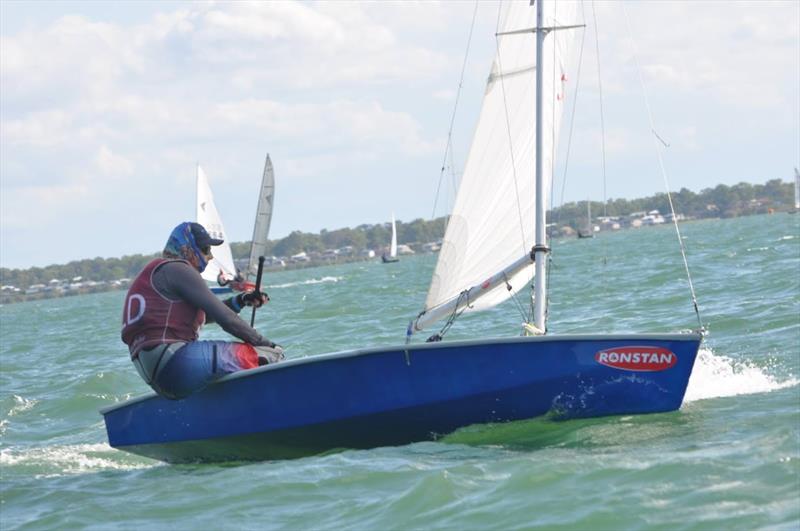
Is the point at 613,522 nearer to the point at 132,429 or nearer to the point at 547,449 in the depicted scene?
the point at 547,449

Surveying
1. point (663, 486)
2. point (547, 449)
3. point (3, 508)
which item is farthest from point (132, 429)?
point (663, 486)

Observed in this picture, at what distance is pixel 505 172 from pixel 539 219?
0.69 m

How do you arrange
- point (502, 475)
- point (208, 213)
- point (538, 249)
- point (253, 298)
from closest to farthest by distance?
point (502, 475) < point (253, 298) < point (538, 249) < point (208, 213)

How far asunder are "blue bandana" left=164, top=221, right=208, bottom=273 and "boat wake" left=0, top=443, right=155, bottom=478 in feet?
5.88

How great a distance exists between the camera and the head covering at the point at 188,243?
339 inches

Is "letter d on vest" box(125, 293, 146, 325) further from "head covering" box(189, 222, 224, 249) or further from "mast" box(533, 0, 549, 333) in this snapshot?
"mast" box(533, 0, 549, 333)

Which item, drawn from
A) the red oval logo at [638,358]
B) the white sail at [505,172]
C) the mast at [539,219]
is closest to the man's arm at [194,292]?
the white sail at [505,172]

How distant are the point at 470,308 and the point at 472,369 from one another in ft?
4.96

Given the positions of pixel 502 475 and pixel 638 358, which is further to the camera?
pixel 638 358

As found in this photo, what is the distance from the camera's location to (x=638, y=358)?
27.3 feet

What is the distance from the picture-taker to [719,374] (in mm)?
10516

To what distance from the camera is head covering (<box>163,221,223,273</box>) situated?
339 inches

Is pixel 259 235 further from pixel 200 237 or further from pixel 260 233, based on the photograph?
pixel 200 237

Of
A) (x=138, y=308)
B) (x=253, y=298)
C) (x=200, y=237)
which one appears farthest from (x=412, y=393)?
(x=138, y=308)
